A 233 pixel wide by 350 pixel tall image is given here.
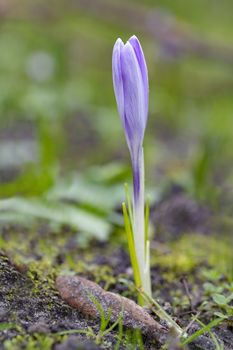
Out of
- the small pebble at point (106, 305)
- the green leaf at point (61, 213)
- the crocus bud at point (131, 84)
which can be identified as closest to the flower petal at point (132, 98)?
the crocus bud at point (131, 84)

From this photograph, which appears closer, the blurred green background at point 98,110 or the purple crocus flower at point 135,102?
the purple crocus flower at point 135,102

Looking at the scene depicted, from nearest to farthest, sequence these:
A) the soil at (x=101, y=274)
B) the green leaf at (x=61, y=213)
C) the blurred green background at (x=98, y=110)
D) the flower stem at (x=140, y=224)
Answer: the soil at (x=101, y=274)
the flower stem at (x=140, y=224)
the green leaf at (x=61, y=213)
the blurred green background at (x=98, y=110)

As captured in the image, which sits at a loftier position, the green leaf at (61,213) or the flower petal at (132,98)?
the flower petal at (132,98)

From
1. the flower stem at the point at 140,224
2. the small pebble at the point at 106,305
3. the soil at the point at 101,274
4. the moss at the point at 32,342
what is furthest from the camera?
the flower stem at the point at 140,224

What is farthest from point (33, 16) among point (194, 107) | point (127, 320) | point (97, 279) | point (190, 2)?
point (127, 320)

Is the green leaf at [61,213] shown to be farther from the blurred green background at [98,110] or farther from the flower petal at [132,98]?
the flower petal at [132,98]

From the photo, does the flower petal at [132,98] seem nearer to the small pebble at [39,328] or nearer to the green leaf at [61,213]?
the small pebble at [39,328]

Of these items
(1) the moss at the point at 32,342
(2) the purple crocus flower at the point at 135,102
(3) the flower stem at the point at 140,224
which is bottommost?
(1) the moss at the point at 32,342
